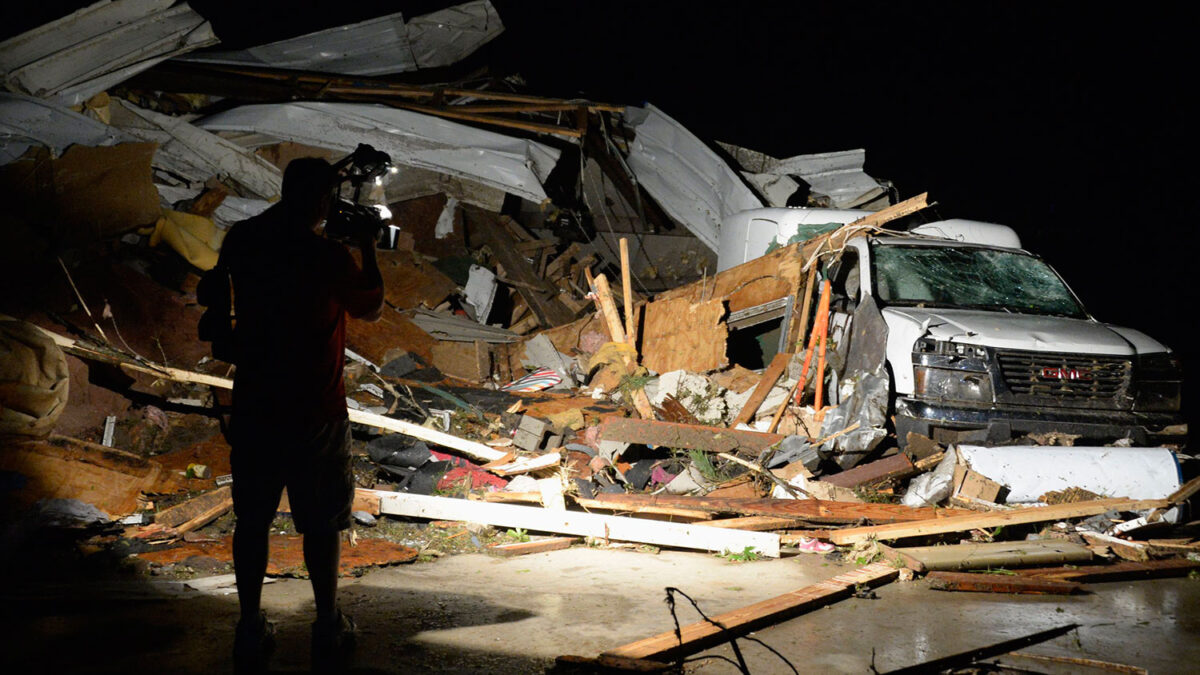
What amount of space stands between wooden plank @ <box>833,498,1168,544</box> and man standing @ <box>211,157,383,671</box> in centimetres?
335

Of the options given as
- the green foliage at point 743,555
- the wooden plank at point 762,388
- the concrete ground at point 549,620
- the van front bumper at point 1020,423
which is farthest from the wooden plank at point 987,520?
the wooden plank at point 762,388

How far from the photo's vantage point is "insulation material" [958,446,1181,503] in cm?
572

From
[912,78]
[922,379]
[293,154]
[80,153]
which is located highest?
[912,78]

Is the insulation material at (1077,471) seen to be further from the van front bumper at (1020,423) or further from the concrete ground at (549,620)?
the concrete ground at (549,620)

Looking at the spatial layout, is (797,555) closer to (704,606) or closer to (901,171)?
(704,606)

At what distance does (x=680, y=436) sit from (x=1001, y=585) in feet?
9.56

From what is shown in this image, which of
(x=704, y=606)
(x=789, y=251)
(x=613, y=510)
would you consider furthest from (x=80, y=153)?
(x=704, y=606)

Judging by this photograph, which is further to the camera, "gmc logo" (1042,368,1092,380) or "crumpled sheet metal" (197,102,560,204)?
"crumpled sheet metal" (197,102,560,204)

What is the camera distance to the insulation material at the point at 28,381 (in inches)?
181

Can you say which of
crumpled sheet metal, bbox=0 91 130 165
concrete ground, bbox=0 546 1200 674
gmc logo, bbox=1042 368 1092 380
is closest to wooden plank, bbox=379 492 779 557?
concrete ground, bbox=0 546 1200 674

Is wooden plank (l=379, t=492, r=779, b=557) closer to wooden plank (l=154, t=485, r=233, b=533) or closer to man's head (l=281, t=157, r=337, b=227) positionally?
wooden plank (l=154, t=485, r=233, b=533)

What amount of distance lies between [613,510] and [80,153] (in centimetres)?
678

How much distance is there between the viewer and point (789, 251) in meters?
7.98

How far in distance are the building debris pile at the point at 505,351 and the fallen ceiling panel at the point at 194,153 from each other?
4cm
